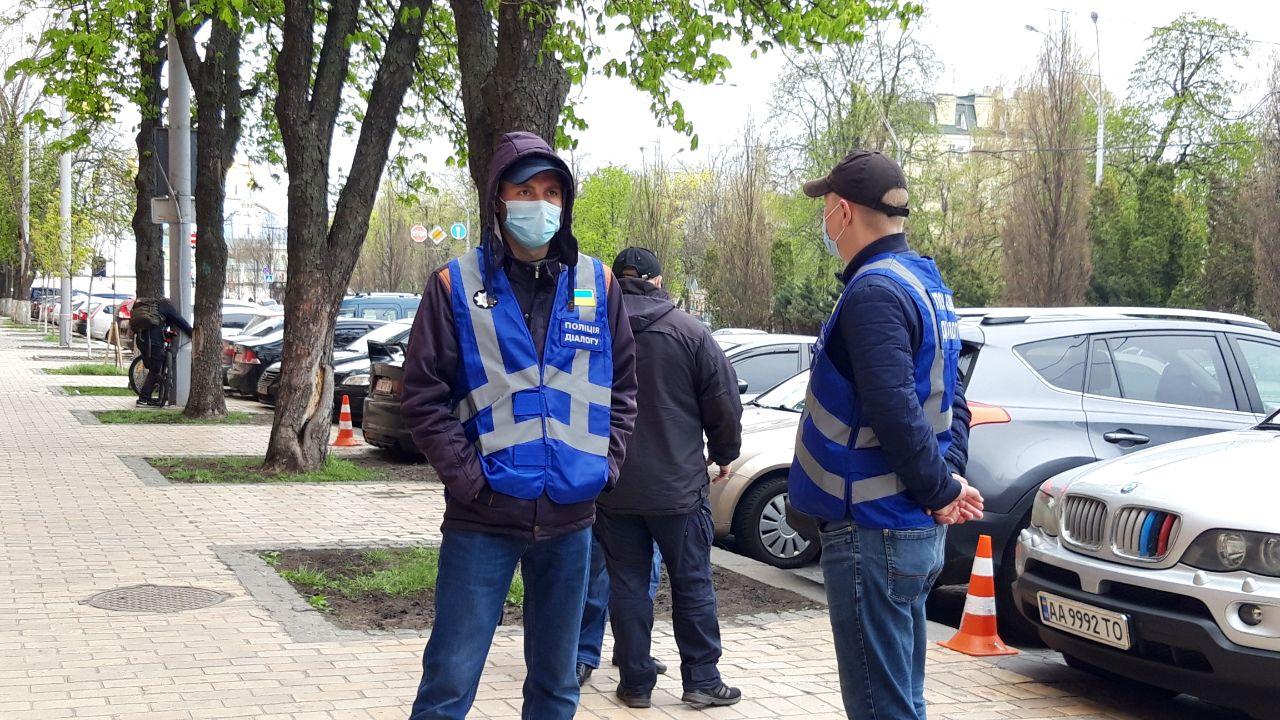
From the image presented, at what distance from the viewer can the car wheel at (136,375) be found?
70.7ft

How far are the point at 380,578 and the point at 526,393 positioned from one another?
438 centimetres

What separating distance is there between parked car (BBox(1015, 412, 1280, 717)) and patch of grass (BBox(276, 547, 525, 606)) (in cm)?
288

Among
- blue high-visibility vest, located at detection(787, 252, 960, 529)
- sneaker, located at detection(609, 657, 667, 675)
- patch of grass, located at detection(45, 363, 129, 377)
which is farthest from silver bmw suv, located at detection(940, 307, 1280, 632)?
patch of grass, located at detection(45, 363, 129, 377)

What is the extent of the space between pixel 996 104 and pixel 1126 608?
155ft

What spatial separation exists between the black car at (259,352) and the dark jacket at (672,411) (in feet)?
54.8

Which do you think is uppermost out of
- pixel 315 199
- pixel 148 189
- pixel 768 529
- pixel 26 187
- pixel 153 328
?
pixel 26 187

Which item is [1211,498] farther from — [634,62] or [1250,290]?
[1250,290]

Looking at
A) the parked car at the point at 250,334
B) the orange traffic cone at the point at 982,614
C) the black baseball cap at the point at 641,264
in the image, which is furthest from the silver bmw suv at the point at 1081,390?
the parked car at the point at 250,334

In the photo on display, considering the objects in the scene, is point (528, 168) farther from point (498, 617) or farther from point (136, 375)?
point (136, 375)

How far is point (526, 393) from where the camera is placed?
3559 millimetres

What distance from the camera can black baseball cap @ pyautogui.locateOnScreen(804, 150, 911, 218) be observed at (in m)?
3.66

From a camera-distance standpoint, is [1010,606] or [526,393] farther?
[1010,606]

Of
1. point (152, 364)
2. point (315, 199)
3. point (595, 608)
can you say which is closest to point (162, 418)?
point (152, 364)

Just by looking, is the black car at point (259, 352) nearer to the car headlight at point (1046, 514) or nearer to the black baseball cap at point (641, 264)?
the black baseball cap at point (641, 264)
